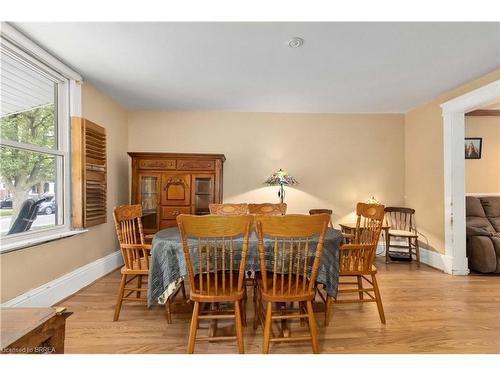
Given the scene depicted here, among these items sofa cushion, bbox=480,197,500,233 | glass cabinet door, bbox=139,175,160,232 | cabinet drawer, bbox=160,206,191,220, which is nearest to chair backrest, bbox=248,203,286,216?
cabinet drawer, bbox=160,206,191,220

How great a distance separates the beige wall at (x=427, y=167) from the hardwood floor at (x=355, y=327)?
1.12 m

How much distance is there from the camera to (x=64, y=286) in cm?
262

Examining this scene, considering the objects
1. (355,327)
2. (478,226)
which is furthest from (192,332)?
(478,226)

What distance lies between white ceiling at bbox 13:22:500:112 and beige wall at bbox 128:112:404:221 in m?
0.57

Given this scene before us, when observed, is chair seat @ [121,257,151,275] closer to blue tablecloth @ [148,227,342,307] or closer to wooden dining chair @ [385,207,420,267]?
blue tablecloth @ [148,227,342,307]

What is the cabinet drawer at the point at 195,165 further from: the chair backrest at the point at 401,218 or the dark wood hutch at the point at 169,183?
the chair backrest at the point at 401,218

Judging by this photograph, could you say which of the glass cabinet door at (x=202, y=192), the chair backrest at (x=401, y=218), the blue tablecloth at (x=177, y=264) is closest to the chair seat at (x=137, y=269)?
the blue tablecloth at (x=177, y=264)

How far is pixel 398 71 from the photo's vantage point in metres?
2.82

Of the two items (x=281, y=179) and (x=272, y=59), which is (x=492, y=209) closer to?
(x=281, y=179)

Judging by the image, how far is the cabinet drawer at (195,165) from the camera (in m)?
3.69
